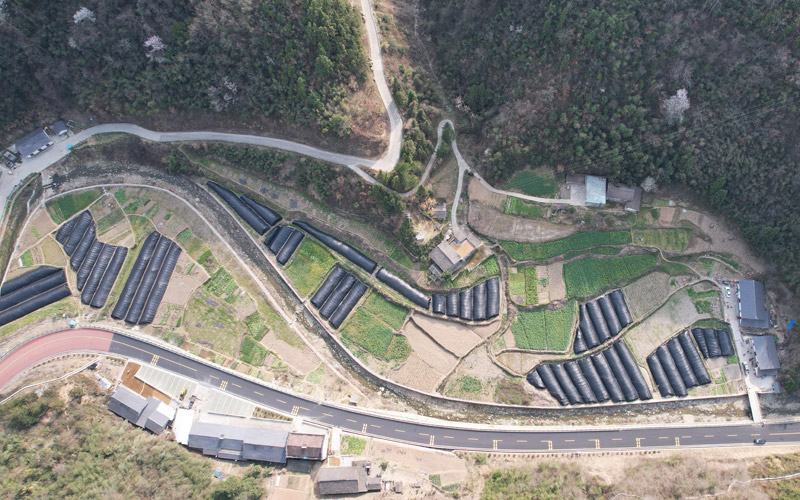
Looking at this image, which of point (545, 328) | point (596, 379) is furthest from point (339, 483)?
point (596, 379)

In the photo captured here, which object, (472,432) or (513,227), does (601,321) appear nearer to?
(513,227)

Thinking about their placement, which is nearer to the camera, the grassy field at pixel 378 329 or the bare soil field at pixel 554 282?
the grassy field at pixel 378 329

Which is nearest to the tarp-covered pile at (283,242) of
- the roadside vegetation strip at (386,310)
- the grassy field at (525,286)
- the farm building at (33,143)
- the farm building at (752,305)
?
the roadside vegetation strip at (386,310)

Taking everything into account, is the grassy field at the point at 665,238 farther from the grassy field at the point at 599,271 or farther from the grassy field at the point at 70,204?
the grassy field at the point at 70,204

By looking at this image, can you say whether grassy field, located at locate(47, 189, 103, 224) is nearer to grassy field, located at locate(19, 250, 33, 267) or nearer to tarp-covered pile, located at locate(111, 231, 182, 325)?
grassy field, located at locate(19, 250, 33, 267)

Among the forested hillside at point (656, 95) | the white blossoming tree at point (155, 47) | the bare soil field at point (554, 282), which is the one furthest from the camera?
Result: the bare soil field at point (554, 282)

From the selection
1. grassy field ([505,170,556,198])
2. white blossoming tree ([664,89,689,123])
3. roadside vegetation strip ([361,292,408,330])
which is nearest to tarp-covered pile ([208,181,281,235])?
roadside vegetation strip ([361,292,408,330])
